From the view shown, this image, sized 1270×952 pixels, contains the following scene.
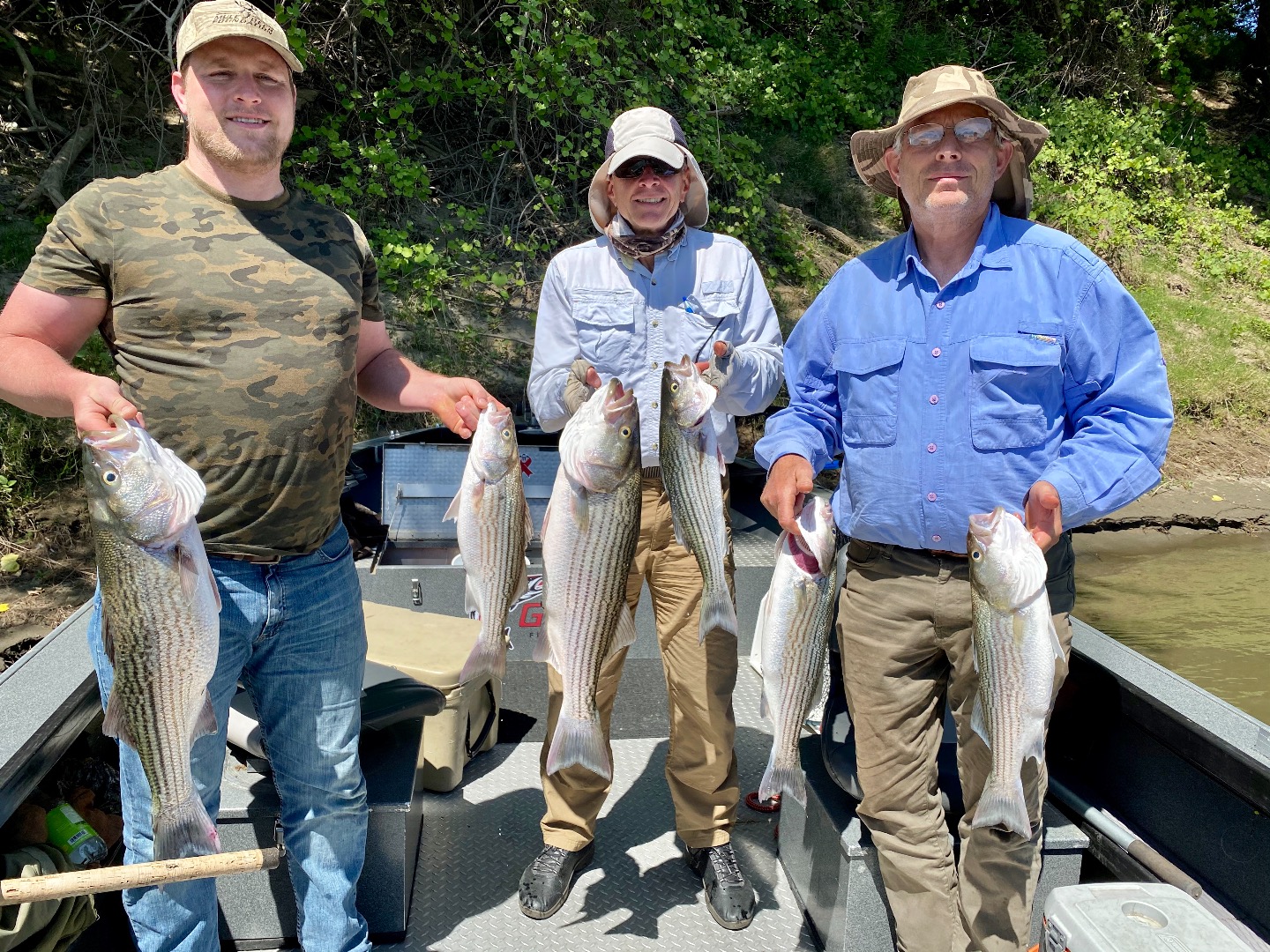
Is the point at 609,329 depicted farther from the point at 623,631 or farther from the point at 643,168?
the point at 623,631

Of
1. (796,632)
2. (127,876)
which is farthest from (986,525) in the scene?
(127,876)

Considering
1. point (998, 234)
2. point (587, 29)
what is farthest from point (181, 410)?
point (587, 29)

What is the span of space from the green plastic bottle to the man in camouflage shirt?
35 cm

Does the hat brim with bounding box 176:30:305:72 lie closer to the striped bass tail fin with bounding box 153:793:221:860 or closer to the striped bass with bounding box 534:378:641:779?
the striped bass with bounding box 534:378:641:779

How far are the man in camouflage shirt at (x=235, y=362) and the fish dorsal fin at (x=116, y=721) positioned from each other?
0.17 meters

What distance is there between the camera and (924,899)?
9.43 feet

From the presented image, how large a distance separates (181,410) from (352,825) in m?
1.36

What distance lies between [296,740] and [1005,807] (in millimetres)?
2011

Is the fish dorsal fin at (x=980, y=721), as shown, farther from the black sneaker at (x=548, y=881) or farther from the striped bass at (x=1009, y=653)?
the black sneaker at (x=548, y=881)

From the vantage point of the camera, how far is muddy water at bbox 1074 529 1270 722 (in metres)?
7.35

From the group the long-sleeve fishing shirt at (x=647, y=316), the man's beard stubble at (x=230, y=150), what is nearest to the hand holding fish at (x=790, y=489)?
the long-sleeve fishing shirt at (x=647, y=316)

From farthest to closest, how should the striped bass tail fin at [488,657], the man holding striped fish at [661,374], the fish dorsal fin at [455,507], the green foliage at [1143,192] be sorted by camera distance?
the green foliage at [1143,192]
the man holding striped fish at [661,374]
the striped bass tail fin at [488,657]
the fish dorsal fin at [455,507]

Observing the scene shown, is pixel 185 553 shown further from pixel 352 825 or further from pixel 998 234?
pixel 998 234

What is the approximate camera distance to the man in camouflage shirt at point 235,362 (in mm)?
2482
